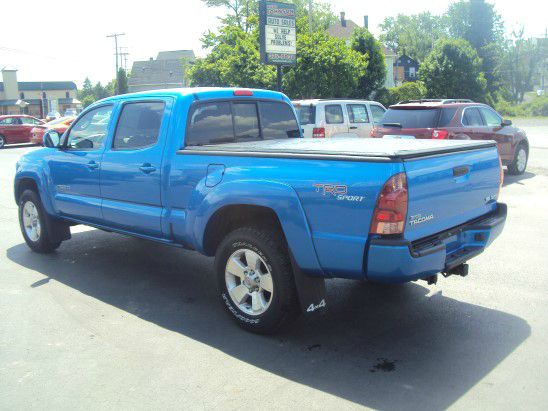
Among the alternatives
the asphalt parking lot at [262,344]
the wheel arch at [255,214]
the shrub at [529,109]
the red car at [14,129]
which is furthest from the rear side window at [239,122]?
the shrub at [529,109]

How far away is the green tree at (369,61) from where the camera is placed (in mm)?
33219

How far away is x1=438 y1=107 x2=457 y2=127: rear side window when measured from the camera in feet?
38.2

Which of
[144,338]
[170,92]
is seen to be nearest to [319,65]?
[170,92]

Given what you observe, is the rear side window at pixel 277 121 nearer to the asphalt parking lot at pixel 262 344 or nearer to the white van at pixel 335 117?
the asphalt parking lot at pixel 262 344

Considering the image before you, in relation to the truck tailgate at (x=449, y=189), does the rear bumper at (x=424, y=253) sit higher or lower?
lower

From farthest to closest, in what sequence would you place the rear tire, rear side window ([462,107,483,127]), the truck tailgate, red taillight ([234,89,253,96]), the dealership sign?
the dealership sign
the rear tire
rear side window ([462,107,483,127])
red taillight ([234,89,253,96])
the truck tailgate

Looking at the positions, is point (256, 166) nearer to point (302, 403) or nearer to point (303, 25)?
point (302, 403)

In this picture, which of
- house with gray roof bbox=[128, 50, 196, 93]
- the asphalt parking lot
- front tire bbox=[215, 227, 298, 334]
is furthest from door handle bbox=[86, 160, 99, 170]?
house with gray roof bbox=[128, 50, 196, 93]

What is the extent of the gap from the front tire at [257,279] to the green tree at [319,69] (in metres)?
19.4

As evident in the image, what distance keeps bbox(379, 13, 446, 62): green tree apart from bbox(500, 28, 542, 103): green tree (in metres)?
27.8

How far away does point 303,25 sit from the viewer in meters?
29.5

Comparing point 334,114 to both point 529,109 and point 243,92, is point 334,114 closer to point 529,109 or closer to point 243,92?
point 243,92

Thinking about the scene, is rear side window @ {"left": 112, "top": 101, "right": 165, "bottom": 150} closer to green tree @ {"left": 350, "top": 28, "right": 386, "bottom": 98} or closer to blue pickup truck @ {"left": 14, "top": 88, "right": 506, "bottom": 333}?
blue pickup truck @ {"left": 14, "top": 88, "right": 506, "bottom": 333}

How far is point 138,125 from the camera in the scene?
5.70 metres
